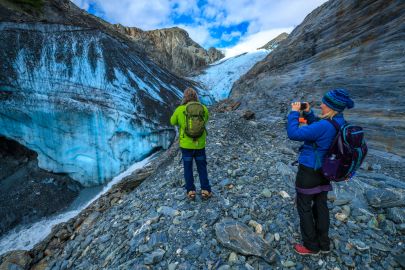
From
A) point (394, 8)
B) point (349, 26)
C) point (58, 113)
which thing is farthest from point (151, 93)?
point (394, 8)

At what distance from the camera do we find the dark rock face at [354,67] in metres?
7.53

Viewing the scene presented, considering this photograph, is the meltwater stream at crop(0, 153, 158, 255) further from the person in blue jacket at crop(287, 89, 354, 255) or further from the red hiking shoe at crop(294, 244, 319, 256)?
the person in blue jacket at crop(287, 89, 354, 255)

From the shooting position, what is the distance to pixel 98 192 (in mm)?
13211

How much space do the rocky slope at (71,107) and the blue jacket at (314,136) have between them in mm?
11191

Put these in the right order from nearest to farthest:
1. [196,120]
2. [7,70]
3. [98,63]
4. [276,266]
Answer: [276,266] < [196,120] < [7,70] < [98,63]

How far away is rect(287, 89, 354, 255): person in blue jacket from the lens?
289 centimetres

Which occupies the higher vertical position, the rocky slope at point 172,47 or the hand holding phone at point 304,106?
the rocky slope at point 172,47

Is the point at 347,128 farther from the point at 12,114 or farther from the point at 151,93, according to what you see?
the point at 12,114

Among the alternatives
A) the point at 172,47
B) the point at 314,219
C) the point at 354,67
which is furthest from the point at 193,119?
the point at 172,47

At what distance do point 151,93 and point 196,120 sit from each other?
1147cm

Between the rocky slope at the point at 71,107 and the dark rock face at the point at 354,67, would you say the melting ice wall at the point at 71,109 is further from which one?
the dark rock face at the point at 354,67

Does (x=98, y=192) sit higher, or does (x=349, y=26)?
(x=349, y=26)

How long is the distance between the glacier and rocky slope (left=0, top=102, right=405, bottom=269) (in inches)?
717

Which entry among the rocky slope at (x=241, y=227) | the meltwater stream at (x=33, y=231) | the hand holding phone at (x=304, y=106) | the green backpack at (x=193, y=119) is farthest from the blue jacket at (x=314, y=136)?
the meltwater stream at (x=33, y=231)
